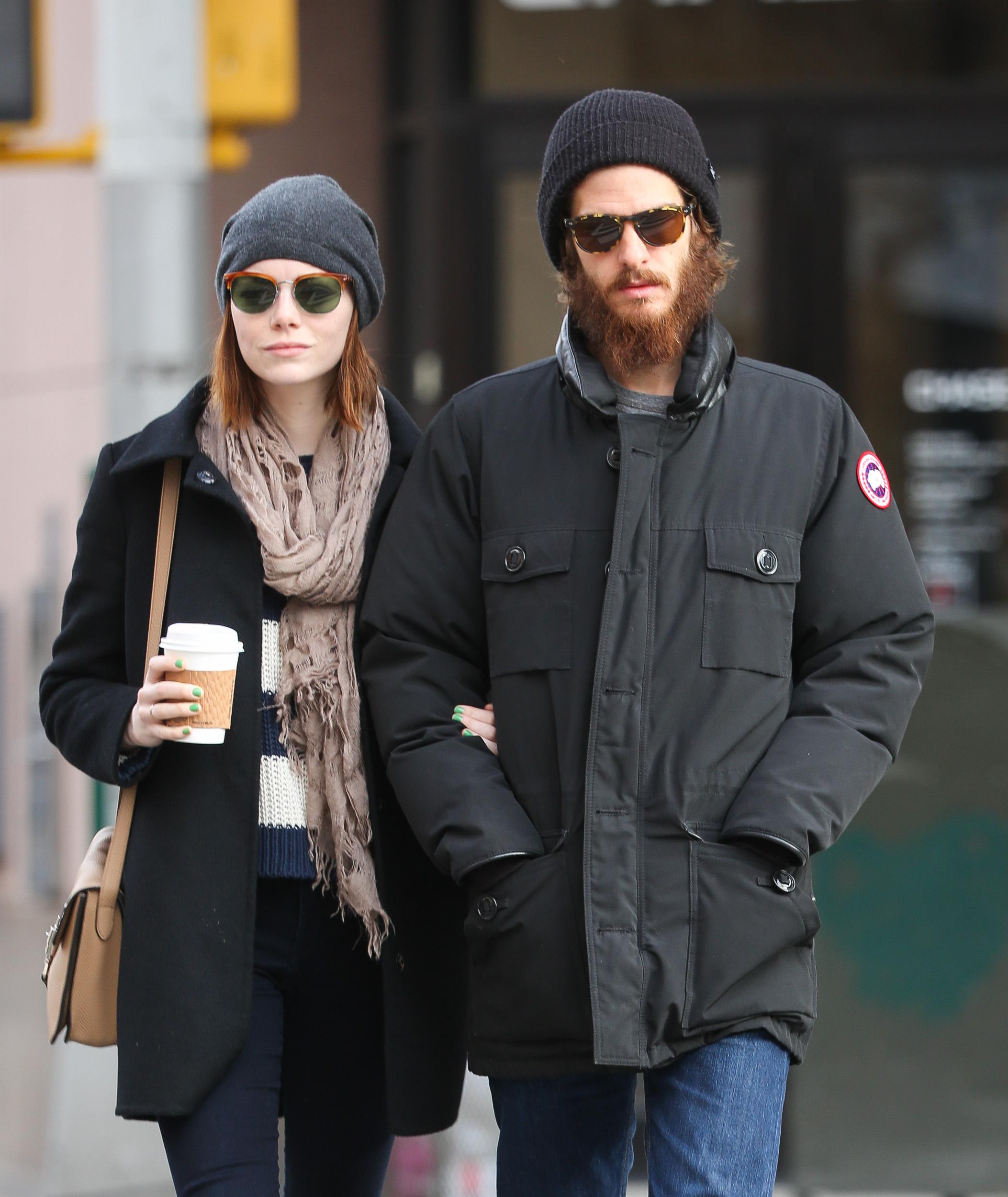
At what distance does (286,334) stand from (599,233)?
491 mm

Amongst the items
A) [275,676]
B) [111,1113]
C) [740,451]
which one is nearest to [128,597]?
[275,676]

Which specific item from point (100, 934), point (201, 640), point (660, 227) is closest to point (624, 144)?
point (660, 227)

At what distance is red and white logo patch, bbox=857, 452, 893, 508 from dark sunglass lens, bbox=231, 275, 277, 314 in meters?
0.91

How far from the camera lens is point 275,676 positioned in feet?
9.26

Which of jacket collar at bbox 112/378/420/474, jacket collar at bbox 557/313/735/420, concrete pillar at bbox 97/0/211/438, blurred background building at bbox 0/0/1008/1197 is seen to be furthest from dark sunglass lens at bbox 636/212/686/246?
blurred background building at bbox 0/0/1008/1197

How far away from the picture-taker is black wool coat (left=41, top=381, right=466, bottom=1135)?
274cm

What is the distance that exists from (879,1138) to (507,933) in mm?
3564

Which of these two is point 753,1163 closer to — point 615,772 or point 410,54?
point 615,772

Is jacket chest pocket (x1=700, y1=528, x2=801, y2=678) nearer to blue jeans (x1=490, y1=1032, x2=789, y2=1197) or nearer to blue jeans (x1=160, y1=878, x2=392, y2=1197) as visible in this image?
blue jeans (x1=490, y1=1032, x2=789, y2=1197)

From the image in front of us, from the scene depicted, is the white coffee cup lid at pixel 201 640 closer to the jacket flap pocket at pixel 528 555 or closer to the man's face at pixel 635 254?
the jacket flap pocket at pixel 528 555

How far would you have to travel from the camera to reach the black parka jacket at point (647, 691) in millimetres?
2580

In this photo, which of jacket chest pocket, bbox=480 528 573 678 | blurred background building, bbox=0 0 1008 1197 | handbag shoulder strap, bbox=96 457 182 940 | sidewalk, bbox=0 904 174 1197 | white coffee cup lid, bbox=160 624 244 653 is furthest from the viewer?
blurred background building, bbox=0 0 1008 1197

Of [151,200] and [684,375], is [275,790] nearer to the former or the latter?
[684,375]

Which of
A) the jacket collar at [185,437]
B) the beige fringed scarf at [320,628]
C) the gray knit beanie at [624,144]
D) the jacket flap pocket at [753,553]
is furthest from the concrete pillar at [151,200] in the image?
the jacket flap pocket at [753,553]
